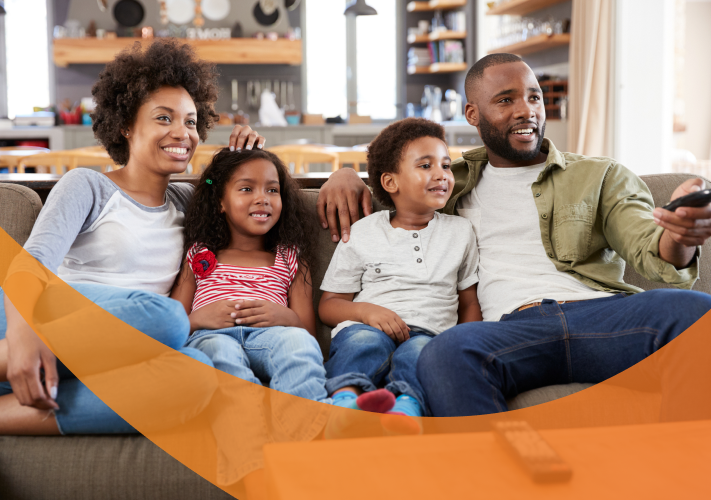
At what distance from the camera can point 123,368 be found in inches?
41.9

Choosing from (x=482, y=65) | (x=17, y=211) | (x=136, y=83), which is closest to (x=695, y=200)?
(x=482, y=65)

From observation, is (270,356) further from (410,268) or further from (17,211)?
(17,211)

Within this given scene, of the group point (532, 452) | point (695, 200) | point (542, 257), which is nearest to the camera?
point (532, 452)

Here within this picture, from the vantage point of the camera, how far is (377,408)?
915 mm

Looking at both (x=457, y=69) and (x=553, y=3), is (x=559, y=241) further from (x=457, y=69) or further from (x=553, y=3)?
(x=457, y=69)

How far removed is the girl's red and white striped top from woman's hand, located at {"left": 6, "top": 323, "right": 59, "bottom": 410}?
40 centimetres

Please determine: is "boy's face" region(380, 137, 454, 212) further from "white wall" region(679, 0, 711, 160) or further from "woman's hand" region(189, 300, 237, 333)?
"white wall" region(679, 0, 711, 160)

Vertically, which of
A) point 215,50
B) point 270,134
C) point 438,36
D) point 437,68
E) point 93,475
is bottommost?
point 93,475

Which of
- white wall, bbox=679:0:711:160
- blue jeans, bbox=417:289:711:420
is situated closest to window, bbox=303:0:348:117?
white wall, bbox=679:0:711:160

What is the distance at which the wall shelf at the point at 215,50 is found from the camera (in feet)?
18.8

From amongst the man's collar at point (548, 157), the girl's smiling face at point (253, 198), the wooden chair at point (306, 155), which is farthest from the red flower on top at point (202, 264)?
the wooden chair at point (306, 155)

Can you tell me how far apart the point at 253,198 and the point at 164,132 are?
248mm

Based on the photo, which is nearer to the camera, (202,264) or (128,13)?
(202,264)

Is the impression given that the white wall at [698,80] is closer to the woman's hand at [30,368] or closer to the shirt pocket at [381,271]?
the shirt pocket at [381,271]
